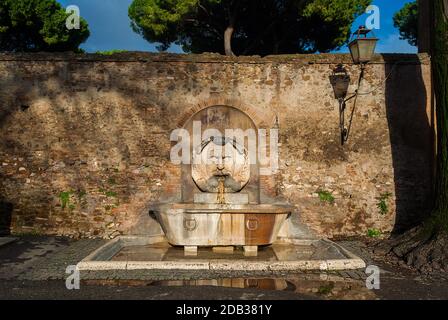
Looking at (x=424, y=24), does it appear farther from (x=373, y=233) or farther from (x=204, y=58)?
(x=204, y=58)

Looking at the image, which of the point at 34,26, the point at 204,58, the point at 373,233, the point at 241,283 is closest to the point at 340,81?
the point at 204,58

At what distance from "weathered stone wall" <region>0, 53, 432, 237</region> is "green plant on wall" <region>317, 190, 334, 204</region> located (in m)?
0.07

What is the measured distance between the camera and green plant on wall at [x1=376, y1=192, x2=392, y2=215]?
23.5ft

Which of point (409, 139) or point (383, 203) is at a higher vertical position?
point (409, 139)

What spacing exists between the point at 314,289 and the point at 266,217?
198cm

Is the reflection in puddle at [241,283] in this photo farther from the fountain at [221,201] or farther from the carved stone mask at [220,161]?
the carved stone mask at [220,161]

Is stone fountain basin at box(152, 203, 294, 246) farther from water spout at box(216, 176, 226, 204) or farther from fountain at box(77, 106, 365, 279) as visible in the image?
water spout at box(216, 176, 226, 204)

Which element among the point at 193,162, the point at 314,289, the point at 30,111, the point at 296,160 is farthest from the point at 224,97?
the point at 314,289

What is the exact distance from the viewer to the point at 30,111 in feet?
23.7

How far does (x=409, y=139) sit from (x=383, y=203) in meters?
1.32

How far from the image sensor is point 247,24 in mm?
14633

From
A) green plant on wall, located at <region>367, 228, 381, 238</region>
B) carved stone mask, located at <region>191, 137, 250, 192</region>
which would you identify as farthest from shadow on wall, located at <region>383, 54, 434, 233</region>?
carved stone mask, located at <region>191, 137, 250, 192</region>

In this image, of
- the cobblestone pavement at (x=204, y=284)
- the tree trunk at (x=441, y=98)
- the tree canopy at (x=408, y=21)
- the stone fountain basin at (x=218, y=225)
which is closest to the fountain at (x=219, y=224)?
the stone fountain basin at (x=218, y=225)

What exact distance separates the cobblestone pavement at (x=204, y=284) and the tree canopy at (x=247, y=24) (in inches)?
405
